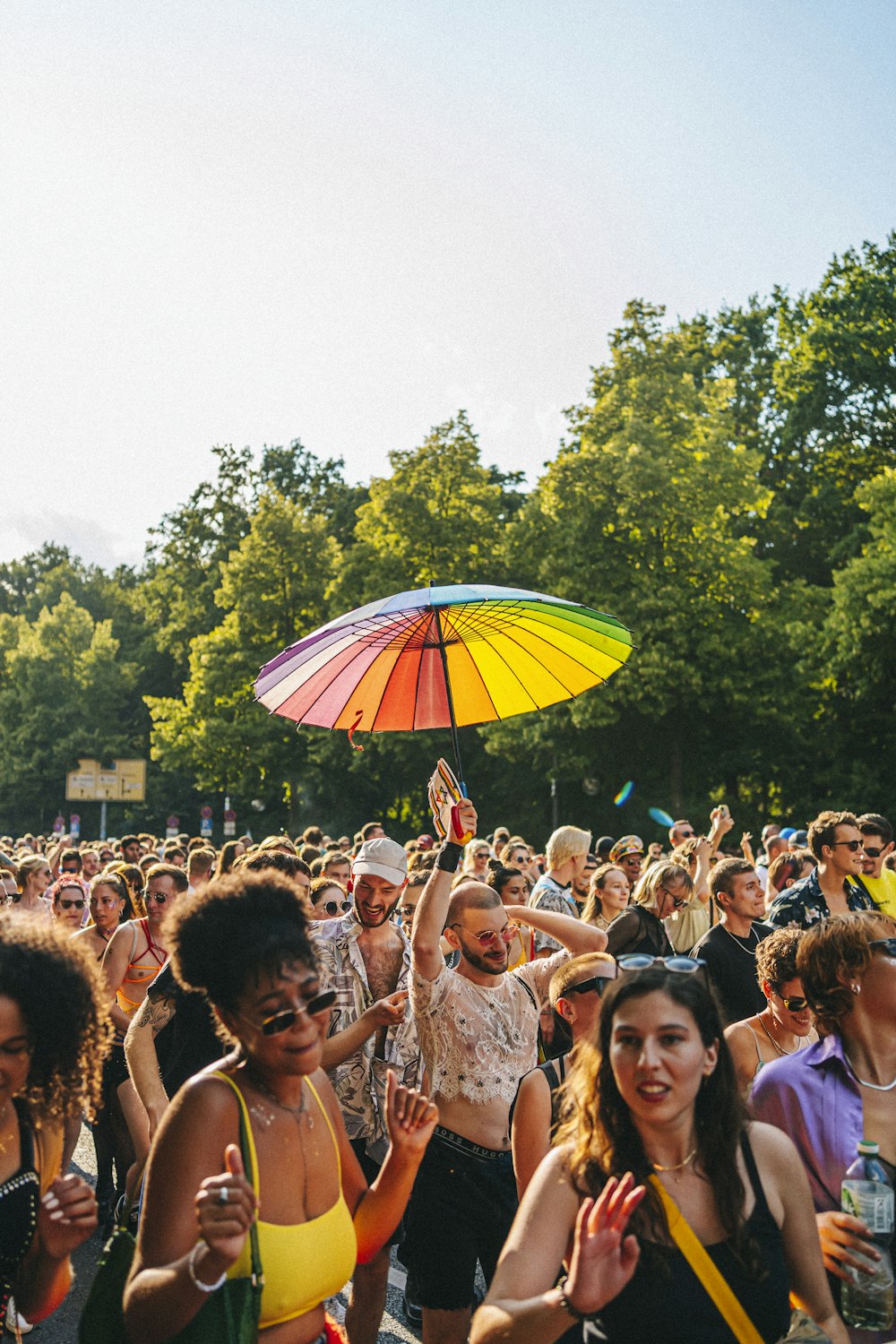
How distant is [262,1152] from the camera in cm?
255

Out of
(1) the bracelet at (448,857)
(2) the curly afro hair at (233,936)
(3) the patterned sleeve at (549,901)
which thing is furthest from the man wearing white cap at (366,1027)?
(3) the patterned sleeve at (549,901)

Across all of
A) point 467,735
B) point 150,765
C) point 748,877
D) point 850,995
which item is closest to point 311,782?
point 467,735

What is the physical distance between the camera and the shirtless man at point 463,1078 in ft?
14.8

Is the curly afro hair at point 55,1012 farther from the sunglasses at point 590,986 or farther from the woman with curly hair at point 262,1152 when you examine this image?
the sunglasses at point 590,986

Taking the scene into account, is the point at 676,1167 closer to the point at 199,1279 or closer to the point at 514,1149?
the point at 199,1279

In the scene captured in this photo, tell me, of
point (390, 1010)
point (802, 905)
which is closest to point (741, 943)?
point (802, 905)

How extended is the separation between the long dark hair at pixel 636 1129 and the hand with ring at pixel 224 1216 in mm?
725

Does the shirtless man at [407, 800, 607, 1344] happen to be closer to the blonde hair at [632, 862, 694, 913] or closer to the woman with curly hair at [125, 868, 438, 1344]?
the woman with curly hair at [125, 868, 438, 1344]

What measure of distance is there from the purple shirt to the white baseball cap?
215 cm

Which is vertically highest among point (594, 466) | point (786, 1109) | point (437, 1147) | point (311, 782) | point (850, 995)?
point (594, 466)

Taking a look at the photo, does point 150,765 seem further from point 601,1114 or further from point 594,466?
point 601,1114

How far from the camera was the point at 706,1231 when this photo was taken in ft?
8.41

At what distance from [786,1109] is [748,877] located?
129 inches

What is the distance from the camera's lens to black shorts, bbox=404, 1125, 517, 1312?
4492mm
